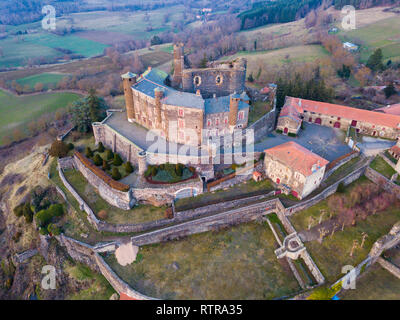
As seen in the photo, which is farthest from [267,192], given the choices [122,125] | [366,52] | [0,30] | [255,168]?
[0,30]

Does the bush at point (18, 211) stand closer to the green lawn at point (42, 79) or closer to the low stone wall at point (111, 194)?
the low stone wall at point (111, 194)

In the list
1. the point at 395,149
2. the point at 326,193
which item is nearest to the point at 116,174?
the point at 326,193

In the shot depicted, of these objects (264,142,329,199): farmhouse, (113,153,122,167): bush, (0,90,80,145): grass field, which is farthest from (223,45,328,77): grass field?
(0,90,80,145): grass field

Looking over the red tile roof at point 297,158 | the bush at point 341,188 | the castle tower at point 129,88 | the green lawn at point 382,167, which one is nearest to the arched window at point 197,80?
the castle tower at point 129,88

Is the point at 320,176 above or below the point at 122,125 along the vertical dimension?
below

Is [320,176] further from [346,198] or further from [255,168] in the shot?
[255,168]
